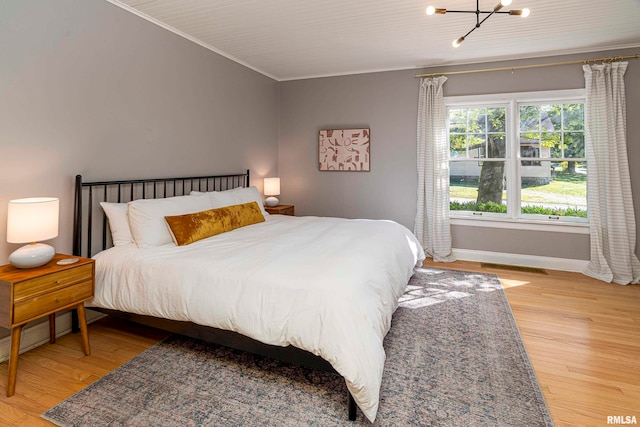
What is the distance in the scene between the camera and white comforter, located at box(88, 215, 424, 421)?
5.58 feet

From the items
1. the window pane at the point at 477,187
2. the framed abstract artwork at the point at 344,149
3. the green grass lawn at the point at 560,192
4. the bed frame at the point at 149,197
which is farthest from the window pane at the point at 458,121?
the bed frame at the point at 149,197

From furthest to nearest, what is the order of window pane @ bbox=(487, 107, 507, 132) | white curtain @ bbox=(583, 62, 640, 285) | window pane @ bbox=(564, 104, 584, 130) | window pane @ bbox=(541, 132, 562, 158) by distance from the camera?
window pane @ bbox=(487, 107, 507, 132), window pane @ bbox=(541, 132, 562, 158), window pane @ bbox=(564, 104, 584, 130), white curtain @ bbox=(583, 62, 640, 285)

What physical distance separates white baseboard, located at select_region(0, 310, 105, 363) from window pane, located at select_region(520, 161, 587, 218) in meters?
5.07

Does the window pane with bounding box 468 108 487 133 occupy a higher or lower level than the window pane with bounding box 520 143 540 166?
higher

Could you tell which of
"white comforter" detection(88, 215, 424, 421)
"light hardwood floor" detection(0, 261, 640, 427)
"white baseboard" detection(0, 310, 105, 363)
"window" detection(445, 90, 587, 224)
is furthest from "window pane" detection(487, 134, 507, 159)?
"white baseboard" detection(0, 310, 105, 363)

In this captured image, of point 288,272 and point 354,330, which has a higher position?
point 288,272

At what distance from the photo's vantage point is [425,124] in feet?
15.1

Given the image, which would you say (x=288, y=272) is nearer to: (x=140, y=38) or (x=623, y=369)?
(x=623, y=369)

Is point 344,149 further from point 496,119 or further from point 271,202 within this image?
point 496,119

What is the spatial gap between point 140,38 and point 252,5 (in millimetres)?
1094

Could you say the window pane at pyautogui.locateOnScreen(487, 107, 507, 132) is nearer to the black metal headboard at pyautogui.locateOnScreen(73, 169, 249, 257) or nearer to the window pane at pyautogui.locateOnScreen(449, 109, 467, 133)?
the window pane at pyautogui.locateOnScreen(449, 109, 467, 133)

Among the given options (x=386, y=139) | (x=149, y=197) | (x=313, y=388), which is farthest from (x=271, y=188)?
(x=313, y=388)

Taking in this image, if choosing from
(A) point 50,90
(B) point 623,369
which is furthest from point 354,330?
(A) point 50,90

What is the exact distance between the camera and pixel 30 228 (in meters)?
2.03
